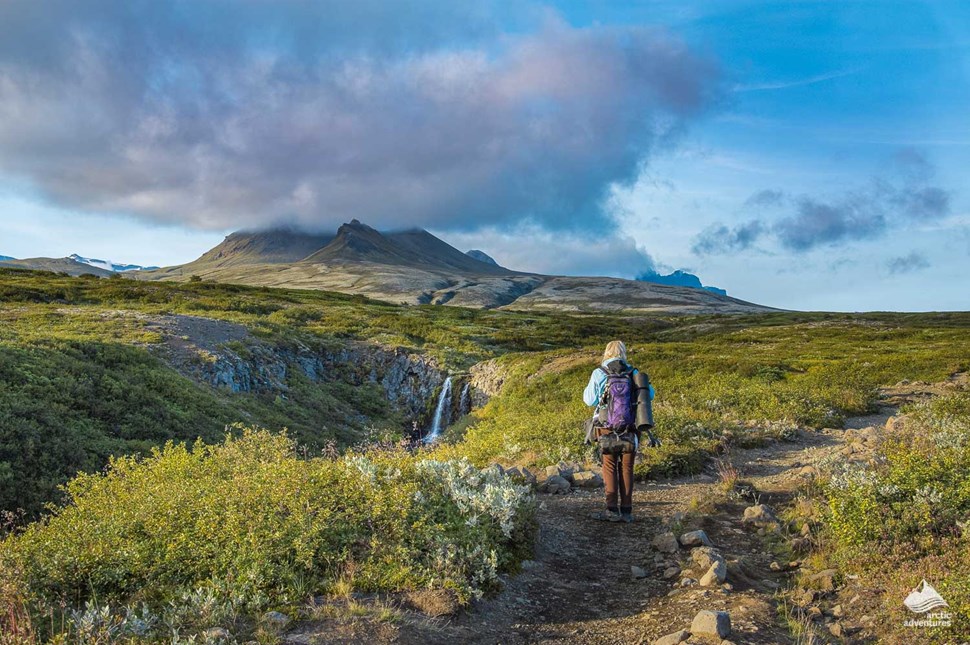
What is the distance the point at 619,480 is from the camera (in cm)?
926

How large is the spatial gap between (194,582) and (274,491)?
1.25 metres

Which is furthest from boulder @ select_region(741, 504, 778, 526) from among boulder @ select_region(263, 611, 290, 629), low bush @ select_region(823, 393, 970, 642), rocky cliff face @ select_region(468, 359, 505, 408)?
rocky cliff face @ select_region(468, 359, 505, 408)

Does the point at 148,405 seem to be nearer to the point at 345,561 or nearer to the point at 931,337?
the point at 345,561

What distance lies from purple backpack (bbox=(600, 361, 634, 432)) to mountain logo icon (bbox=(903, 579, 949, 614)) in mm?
4074

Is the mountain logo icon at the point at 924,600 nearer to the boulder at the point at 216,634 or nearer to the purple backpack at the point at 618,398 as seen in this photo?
the purple backpack at the point at 618,398

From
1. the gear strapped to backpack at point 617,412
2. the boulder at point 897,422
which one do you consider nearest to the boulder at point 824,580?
the gear strapped to backpack at point 617,412

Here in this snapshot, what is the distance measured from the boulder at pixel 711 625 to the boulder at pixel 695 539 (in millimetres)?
2607

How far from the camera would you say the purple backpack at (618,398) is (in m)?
8.82

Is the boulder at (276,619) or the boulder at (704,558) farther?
the boulder at (704,558)

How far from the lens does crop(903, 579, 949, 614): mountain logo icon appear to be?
5.04 meters

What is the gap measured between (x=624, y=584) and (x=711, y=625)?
2005 millimetres

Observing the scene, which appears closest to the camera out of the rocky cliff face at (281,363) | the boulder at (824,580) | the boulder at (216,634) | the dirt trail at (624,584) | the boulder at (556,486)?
the boulder at (216,634)

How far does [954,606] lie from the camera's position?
4.73m

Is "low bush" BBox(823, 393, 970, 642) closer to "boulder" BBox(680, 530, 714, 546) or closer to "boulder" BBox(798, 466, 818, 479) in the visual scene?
"boulder" BBox(680, 530, 714, 546)
